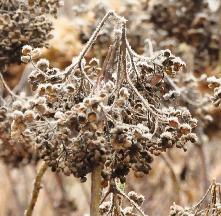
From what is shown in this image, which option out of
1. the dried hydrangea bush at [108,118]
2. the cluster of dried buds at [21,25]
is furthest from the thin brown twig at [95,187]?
the cluster of dried buds at [21,25]

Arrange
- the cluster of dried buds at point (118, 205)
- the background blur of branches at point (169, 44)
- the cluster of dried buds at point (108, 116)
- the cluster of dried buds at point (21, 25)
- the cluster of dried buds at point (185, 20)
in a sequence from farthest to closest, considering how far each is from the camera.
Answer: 1. the cluster of dried buds at point (185, 20)
2. the background blur of branches at point (169, 44)
3. the cluster of dried buds at point (21, 25)
4. the cluster of dried buds at point (118, 205)
5. the cluster of dried buds at point (108, 116)

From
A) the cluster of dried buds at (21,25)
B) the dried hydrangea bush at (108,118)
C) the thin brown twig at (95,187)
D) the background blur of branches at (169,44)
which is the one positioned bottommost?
the thin brown twig at (95,187)

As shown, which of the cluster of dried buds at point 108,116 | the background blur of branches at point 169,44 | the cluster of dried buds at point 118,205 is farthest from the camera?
the background blur of branches at point 169,44

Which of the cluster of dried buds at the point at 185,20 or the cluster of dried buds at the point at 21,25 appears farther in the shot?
the cluster of dried buds at the point at 185,20

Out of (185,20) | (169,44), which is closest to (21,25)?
(169,44)

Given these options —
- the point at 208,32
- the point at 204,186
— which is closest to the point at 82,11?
the point at 208,32

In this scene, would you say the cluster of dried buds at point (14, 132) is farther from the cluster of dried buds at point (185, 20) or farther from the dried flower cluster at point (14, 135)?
the cluster of dried buds at point (185, 20)
